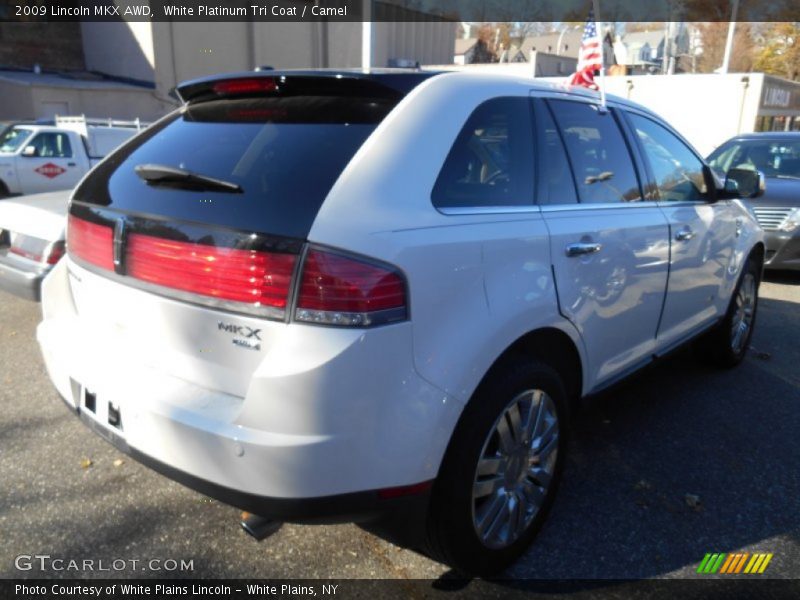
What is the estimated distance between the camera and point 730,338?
4.56 meters

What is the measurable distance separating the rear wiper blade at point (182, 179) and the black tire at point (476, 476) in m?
1.07

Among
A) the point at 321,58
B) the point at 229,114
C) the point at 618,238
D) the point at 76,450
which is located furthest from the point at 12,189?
the point at 321,58

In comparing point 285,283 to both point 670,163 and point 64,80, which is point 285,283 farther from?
point 64,80

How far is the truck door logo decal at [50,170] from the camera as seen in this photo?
12.0m

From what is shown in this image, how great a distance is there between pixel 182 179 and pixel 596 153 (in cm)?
190

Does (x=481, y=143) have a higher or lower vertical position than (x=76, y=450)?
higher

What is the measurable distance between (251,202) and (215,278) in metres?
0.26

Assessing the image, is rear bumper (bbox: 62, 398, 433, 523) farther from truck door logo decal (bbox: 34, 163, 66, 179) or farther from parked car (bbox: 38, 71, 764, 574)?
truck door logo decal (bbox: 34, 163, 66, 179)

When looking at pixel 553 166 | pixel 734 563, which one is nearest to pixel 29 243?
pixel 553 166

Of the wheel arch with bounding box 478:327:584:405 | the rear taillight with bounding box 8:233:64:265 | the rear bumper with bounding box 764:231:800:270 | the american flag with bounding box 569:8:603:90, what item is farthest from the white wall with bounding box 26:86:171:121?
the wheel arch with bounding box 478:327:584:405

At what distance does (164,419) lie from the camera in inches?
78.5

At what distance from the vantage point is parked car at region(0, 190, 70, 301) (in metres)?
4.35

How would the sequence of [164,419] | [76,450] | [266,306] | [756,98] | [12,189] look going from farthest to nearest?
1. [756,98]
2. [12,189]
3. [76,450]
4. [164,419]
5. [266,306]

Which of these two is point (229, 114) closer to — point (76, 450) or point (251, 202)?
point (251, 202)
